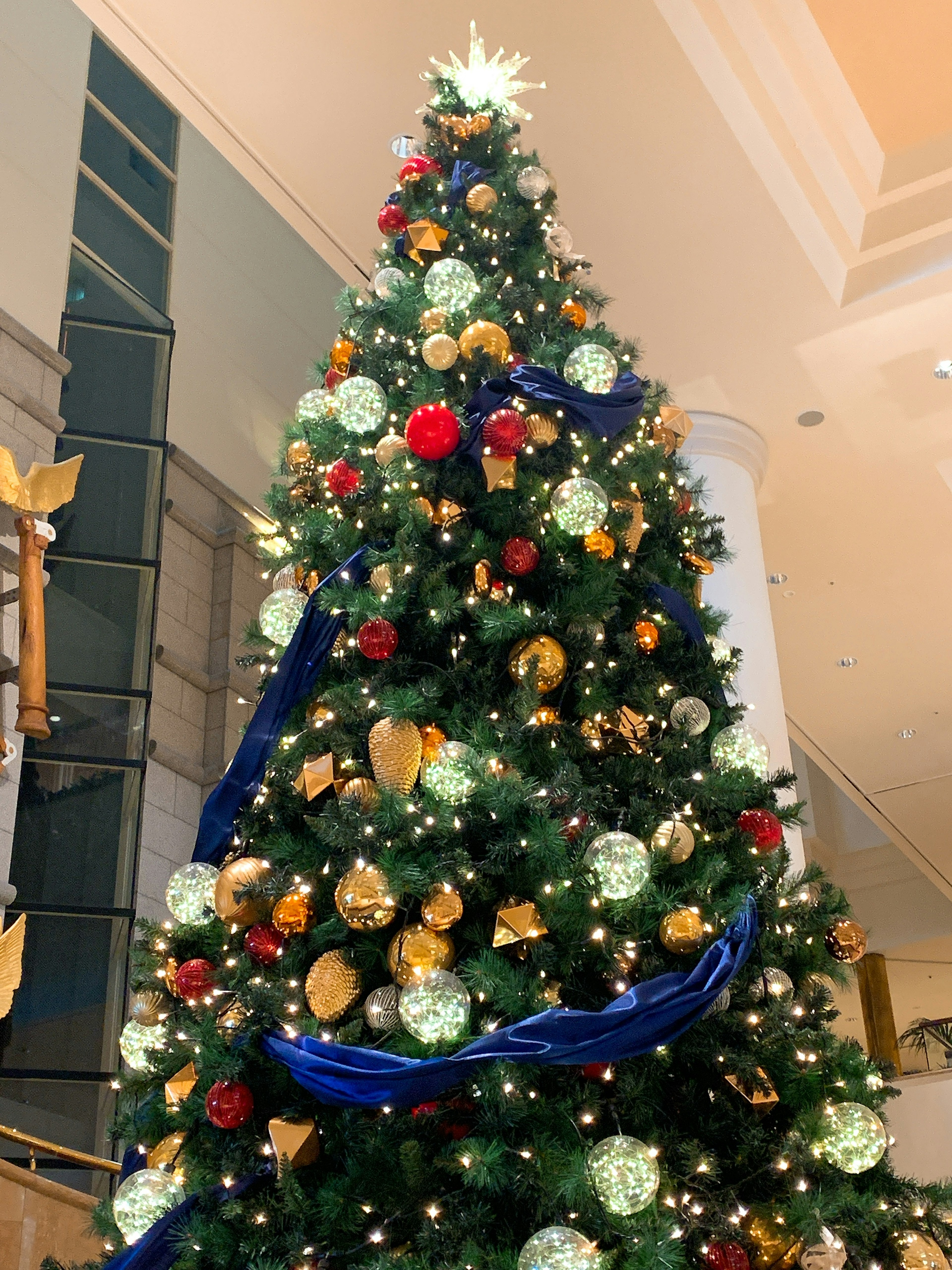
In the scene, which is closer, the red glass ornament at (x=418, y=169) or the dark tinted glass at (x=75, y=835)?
the red glass ornament at (x=418, y=169)

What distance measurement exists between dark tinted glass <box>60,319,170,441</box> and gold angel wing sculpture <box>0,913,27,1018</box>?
3.20 m

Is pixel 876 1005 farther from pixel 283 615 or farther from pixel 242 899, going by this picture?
pixel 242 899

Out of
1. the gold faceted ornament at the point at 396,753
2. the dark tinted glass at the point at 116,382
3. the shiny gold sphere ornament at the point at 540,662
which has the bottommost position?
the gold faceted ornament at the point at 396,753

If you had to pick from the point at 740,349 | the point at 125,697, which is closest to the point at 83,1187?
the point at 125,697

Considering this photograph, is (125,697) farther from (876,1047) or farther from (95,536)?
(876,1047)

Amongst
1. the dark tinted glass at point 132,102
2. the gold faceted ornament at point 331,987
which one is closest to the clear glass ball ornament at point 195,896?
the gold faceted ornament at point 331,987

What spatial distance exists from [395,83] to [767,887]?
3.67 metres

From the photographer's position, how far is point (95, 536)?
22.9 ft

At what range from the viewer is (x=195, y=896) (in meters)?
2.32

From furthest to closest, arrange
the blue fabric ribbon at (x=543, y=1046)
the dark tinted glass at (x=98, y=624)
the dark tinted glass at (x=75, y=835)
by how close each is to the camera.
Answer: the dark tinted glass at (x=98, y=624) → the dark tinted glass at (x=75, y=835) → the blue fabric ribbon at (x=543, y=1046)

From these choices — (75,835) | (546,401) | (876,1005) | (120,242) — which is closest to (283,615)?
(546,401)

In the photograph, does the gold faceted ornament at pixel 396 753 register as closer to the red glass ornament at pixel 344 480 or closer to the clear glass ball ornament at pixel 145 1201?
the red glass ornament at pixel 344 480

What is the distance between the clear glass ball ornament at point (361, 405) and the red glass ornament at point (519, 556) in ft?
1.59

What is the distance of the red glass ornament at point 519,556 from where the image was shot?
2.37 metres
